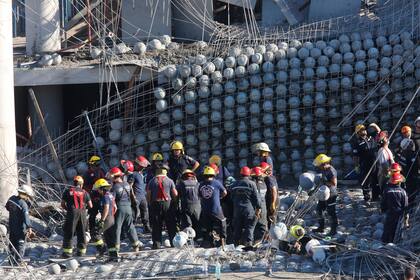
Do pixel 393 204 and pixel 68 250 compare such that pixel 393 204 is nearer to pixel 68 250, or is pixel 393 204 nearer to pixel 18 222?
pixel 68 250

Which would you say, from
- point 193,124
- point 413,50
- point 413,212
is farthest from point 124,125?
point 413,212

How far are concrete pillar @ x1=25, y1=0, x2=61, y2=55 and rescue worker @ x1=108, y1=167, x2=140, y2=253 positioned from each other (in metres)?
7.62

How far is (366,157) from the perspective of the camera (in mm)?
21984

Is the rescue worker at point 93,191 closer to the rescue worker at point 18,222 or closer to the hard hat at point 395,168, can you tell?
the rescue worker at point 18,222

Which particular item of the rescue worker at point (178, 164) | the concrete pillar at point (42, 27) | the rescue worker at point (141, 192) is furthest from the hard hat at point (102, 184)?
the concrete pillar at point (42, 27)

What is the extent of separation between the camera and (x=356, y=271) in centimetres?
1741

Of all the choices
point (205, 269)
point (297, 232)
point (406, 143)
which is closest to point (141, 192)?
point (205, 269)

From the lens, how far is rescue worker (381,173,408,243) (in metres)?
18.7

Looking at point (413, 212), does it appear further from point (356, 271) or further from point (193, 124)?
point (193, 124)

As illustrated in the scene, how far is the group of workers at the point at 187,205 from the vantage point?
1903 centimetres

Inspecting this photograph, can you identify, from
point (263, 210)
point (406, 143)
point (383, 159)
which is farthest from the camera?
point (383, 159)

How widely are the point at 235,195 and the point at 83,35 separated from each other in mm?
10190

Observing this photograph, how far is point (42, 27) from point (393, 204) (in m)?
10.5

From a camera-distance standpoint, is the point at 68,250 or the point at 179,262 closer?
the point at 179,262
